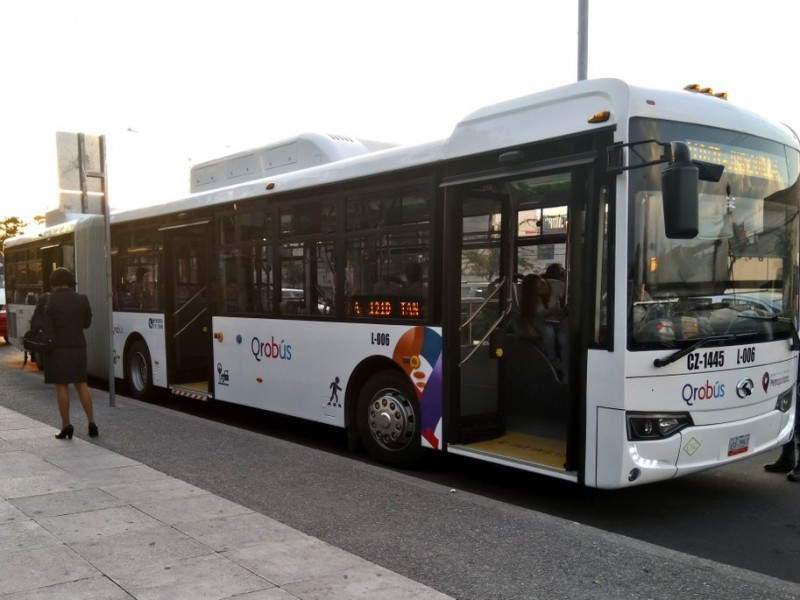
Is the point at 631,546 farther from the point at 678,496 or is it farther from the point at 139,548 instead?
the point at 139,548

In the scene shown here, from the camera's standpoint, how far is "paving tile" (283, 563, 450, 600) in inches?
152

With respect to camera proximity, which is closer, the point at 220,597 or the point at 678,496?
the point at 220,597

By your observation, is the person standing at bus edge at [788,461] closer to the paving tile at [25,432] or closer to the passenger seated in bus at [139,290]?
the paving tile at [25,432]

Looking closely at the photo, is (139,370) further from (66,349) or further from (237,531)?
(237,531)

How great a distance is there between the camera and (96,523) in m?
5.00

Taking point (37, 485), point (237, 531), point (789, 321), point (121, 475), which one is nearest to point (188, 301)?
point (121, 475)

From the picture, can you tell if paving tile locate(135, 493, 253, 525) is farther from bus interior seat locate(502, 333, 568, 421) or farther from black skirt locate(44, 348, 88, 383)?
black skirt locate(44, 348, 88, 383)

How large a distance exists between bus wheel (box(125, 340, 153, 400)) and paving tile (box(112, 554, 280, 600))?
24.1 feet

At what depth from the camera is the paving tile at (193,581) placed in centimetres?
385

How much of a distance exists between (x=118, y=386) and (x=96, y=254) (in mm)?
2466

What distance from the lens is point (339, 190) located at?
7.54 metres

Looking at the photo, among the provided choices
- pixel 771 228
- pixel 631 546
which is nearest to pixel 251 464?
pixel 631 546

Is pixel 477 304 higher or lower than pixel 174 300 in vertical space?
higher

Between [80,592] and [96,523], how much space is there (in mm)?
1218
